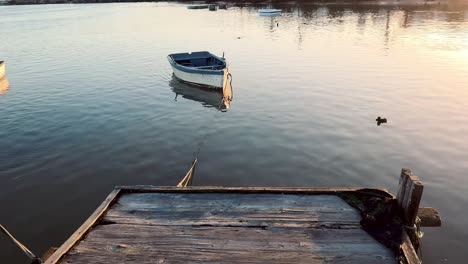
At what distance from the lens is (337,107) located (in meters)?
23.0

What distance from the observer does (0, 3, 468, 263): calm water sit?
44.3 ft

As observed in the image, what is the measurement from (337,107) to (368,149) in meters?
6.70

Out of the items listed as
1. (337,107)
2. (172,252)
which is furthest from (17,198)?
(337,107)

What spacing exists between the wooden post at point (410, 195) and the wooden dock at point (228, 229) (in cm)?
14

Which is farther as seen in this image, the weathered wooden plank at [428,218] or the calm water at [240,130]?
the calm water at [240,130]

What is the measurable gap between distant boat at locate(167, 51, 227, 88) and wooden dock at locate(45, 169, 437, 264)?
1812 centimetres

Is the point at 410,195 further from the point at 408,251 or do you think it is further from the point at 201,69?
the point at 201,69

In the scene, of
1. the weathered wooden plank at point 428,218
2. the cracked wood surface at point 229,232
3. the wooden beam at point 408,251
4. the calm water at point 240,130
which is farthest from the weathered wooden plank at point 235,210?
the calm water at point 240,130

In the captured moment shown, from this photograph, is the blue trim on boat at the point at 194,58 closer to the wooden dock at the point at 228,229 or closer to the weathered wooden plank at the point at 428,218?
the wooden dock at the point at 228,229

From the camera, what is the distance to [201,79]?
26828mm

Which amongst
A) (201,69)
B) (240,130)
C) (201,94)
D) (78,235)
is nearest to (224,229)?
(78,235)

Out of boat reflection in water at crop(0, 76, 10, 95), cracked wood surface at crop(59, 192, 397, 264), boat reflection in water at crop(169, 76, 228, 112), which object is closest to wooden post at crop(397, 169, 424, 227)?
cracked wood surface at crop(59, 192, 397, 264)

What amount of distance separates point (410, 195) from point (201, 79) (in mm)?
21890

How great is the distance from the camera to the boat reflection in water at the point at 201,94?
24.4 metres
